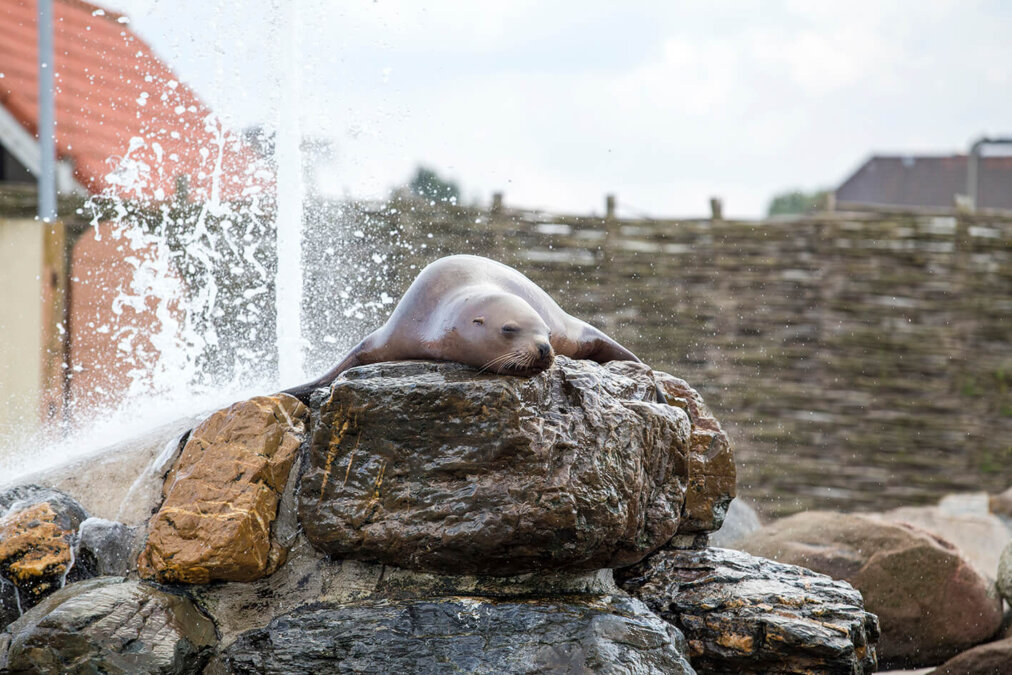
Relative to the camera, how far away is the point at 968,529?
29.7 ft

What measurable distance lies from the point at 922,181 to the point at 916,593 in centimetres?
2179

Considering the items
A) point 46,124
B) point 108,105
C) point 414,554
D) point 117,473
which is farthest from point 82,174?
point 414,554

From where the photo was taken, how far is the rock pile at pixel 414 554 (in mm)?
3352

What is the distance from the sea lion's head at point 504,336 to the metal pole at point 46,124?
7427 mm

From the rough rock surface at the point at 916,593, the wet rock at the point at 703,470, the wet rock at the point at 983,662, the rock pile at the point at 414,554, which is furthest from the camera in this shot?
the rough rock surface at the point at 916,593

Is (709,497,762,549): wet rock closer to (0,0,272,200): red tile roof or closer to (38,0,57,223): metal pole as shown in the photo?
(0,0,272,200): red tile roof

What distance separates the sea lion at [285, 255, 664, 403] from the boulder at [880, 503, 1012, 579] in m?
5.48

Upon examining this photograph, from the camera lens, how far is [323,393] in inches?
160

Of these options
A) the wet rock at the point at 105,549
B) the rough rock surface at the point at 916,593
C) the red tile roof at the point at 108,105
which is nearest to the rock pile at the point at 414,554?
the wet rock at the point at 105,549

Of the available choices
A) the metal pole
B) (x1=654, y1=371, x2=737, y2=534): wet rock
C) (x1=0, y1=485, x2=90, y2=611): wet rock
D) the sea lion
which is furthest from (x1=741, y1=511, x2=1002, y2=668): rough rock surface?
the metal pole

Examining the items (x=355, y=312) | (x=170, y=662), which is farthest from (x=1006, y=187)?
(x=170, y=662)

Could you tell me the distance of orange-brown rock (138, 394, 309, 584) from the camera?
11.9 ft

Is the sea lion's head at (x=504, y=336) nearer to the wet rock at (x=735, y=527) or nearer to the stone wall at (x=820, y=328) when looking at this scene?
the wet rock at (x=735, y=527)

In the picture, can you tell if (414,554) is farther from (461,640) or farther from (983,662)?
(983,662)
